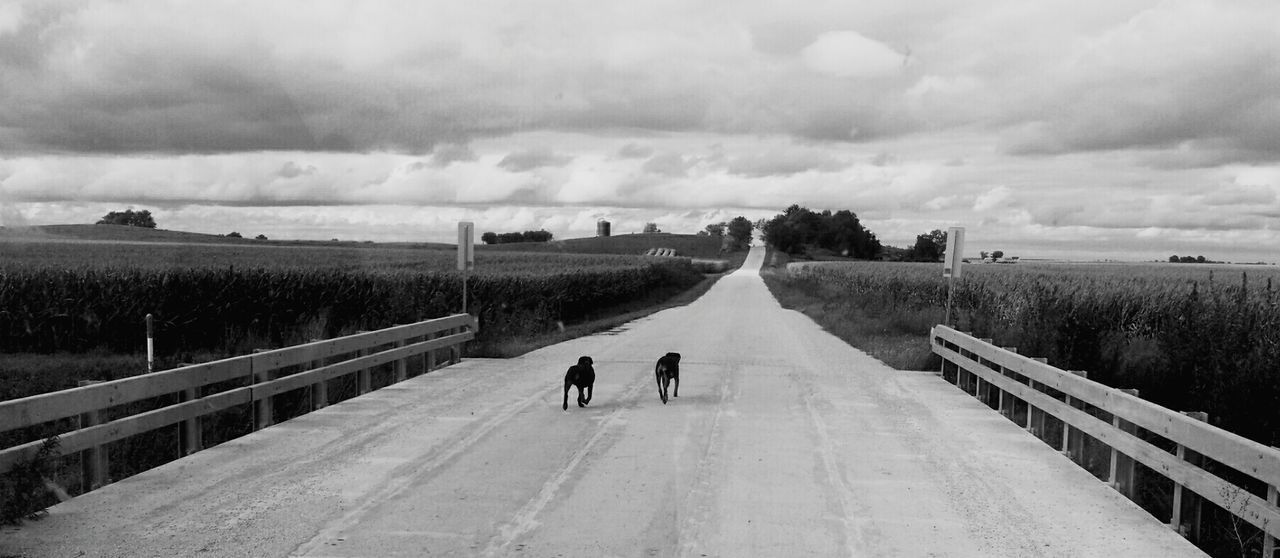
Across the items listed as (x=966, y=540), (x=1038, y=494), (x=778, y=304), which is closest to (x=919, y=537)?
(x=966, y=540)

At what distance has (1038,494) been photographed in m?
7.33

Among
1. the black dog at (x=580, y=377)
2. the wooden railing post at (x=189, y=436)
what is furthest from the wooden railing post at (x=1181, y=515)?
the wooden railing post at (x=189, y=436)

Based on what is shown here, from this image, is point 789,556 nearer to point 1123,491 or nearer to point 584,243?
point 1123,491

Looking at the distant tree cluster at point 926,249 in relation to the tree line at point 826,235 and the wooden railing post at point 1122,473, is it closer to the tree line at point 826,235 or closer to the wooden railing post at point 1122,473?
the tree line at point 826,235

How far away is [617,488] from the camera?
23.5 feet

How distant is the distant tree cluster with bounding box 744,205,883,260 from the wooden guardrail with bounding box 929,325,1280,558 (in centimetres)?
17100

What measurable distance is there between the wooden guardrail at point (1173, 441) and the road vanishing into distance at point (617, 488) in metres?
0.37

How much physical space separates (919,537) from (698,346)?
14183mm

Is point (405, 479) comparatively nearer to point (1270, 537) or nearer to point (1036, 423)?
point (1270, 537)

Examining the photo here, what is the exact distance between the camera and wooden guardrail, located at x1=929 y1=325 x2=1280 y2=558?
5.50m

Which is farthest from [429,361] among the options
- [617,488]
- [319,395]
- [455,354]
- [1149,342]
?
[1149,342]

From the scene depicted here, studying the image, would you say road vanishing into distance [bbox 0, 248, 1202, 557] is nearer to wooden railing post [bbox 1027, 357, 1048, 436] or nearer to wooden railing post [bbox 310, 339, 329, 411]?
wooden railing post [bbox 1027, 357, 1048, 436]

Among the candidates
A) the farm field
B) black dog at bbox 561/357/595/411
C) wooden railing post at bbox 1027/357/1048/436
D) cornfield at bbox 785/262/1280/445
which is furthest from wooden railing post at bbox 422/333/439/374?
cornfield at bbox 785/262/1280/445

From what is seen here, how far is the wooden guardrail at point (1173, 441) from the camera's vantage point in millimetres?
5496
